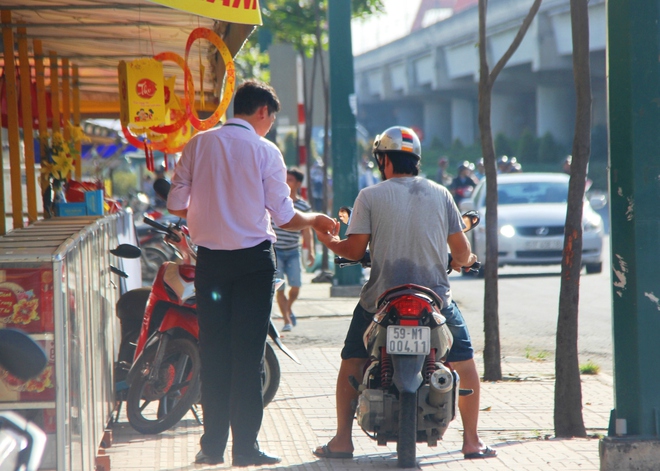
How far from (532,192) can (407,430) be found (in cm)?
1299

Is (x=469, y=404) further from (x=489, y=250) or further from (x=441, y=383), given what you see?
(x=489, y=250)

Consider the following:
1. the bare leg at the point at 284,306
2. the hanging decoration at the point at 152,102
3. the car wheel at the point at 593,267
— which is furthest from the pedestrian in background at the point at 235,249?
the car wheel at the point at 593,267

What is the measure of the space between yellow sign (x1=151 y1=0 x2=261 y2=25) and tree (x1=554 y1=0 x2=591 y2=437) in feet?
6.56

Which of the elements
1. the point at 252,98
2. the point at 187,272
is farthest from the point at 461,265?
the point at 187,272

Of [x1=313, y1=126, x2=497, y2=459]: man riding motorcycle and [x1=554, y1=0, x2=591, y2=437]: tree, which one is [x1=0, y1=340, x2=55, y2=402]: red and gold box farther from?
[x1=554, y1=0, x2=591, y2=437]: tree

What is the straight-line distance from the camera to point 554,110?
5238cm

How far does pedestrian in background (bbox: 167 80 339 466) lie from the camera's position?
4.96 m

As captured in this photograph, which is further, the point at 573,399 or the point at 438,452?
the point at 573,399

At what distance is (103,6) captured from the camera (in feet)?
19.2

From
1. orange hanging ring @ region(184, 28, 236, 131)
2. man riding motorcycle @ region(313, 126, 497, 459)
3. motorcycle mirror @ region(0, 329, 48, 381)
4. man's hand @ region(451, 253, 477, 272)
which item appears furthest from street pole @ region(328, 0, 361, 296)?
motorcycle mirror @ region(0, 329, 48, 381)

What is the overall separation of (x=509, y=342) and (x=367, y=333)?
5165mm

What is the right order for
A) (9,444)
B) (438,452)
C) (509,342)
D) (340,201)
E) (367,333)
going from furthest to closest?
(340,201)
(509,342)
(438,452)
(367,333)
(9,444)

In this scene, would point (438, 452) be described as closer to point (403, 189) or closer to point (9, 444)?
point (403, 189)

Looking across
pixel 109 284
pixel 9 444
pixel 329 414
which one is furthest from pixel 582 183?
pixel 9 444
